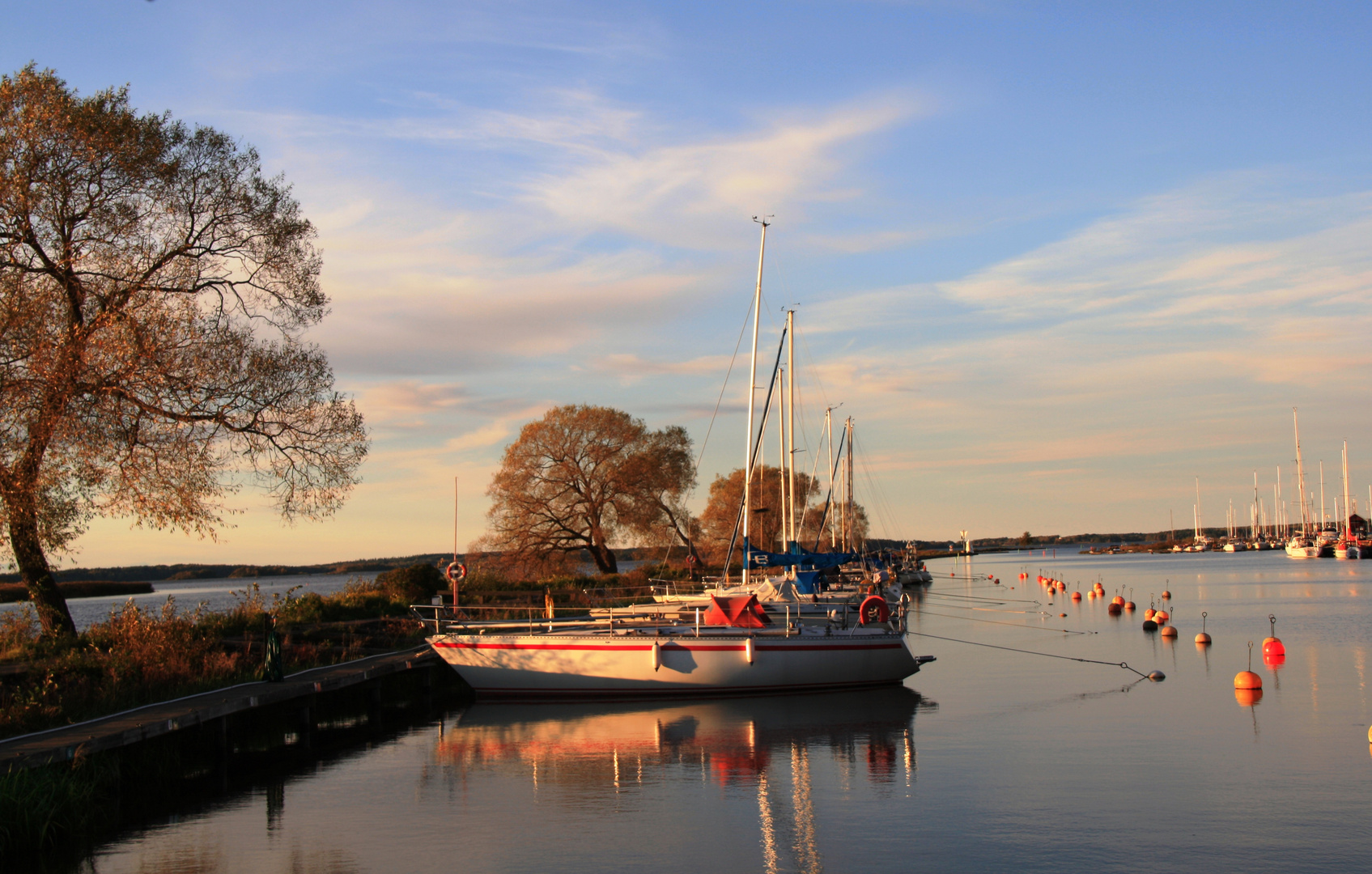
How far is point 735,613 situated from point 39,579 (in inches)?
642

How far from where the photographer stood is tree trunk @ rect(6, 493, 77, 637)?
23.4m

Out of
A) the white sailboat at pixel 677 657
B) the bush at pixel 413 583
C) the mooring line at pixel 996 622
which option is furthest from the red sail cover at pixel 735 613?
the mooring line at pixel 996 622

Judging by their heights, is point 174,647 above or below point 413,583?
below

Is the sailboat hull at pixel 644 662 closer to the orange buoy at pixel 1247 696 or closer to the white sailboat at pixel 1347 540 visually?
the orange buoy at pixel 1247 696

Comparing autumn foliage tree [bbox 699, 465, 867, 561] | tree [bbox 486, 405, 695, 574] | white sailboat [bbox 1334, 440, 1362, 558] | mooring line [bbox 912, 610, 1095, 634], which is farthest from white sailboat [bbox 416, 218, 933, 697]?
white sailboat [bbox 1334, 440, 1362, 558]

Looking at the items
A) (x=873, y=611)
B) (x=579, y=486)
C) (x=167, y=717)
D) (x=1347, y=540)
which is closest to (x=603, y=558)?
(x=579, y=486)

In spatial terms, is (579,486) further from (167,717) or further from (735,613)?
(167,717)

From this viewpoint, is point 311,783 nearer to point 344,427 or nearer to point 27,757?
point 27,757

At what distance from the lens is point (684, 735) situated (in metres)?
21.9

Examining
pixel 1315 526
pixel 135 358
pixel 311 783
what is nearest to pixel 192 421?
pixel 135 358

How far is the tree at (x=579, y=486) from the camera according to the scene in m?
59.8

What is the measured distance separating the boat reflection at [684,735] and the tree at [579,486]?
108 ft

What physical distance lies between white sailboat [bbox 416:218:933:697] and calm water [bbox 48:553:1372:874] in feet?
1.78

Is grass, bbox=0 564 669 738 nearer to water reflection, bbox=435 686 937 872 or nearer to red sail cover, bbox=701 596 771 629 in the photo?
water reflection, bbox=435 686 937 872
